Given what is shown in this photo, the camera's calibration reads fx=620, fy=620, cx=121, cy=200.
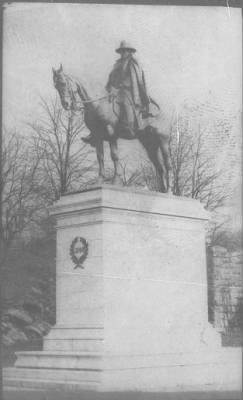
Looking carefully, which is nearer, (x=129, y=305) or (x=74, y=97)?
(x=129, y=305)

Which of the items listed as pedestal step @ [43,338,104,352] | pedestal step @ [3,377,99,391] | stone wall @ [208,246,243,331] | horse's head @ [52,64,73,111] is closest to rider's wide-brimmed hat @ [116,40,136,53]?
horse's head @ [52,64,73,111]

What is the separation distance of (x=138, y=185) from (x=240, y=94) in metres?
1.31

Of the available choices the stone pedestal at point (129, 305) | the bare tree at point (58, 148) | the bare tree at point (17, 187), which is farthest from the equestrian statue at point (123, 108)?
the bare tree at point (17, 187)

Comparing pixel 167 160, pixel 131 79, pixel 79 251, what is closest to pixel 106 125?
pixel 131 79

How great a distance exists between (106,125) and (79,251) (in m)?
1.23

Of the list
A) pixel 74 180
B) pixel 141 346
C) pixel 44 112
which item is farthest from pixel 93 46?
pixel 141 346

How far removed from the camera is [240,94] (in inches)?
232

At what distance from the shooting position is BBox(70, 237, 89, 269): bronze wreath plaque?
560 centimetres

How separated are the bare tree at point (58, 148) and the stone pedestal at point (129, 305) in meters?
0.21

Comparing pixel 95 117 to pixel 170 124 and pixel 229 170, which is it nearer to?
pixel 170 124

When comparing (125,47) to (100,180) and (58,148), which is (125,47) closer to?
(58,148)

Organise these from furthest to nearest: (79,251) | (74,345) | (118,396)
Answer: (79,251)
(74,345)
(118,396)

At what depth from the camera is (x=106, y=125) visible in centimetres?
591

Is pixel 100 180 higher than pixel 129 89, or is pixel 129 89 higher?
pixel 129 89
